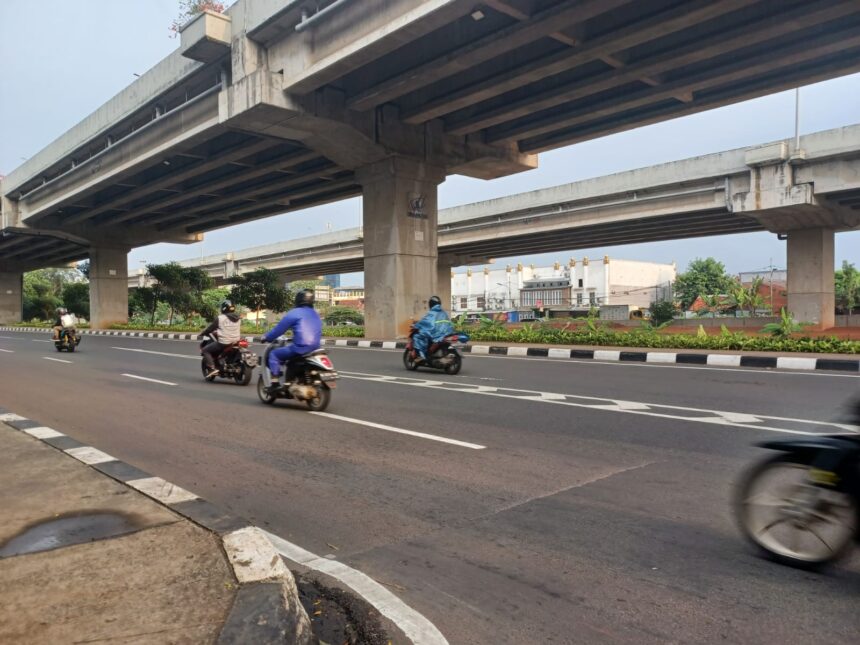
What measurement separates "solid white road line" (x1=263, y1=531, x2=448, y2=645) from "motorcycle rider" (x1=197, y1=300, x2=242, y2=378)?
282 inches

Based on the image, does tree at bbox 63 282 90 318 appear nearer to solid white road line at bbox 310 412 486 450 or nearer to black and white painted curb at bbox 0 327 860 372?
black and white painted curb at bbox 0 327 860 372

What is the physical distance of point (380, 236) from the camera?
63.0ft

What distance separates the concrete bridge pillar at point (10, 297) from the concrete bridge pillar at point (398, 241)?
161 feet

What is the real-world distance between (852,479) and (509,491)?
6.50ft

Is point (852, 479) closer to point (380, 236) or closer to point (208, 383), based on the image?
point (208, 383)

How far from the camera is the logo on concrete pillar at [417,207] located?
19078mm

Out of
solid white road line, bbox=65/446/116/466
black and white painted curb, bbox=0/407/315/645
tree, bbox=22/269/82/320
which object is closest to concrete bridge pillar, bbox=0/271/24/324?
tree, bbox=22/269/82/320

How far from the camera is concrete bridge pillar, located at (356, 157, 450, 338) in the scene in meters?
18.8

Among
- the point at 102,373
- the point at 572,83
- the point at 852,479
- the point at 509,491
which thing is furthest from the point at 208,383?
the point at 572,83

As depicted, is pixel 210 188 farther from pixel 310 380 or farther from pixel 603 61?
pixel 310 380

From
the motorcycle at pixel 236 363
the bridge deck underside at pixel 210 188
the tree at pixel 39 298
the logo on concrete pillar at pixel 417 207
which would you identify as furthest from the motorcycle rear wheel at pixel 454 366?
the tree at pixel 39 298

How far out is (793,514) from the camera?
3.06 metres

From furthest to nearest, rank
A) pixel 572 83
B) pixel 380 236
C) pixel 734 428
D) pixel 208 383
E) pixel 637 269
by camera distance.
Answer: pixel 637 269
pixel 380 236
pixel 572 83
pixel 208 383
pixel 734 428

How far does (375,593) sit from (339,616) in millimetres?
250
